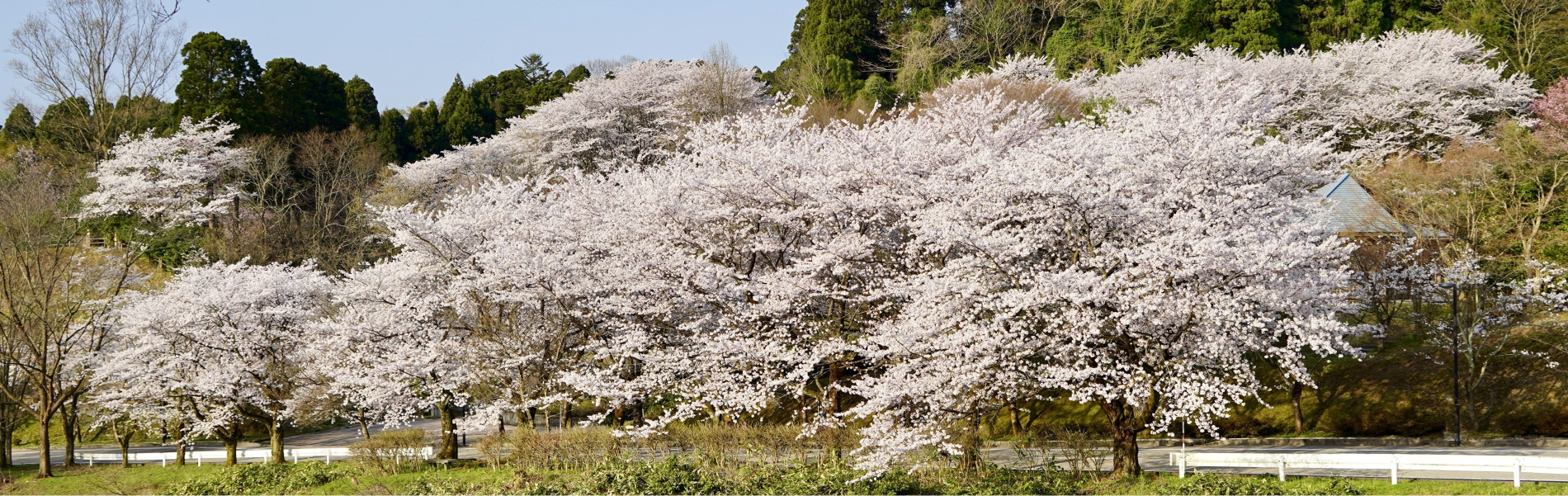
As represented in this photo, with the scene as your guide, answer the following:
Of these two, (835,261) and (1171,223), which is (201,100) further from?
(1171,223)

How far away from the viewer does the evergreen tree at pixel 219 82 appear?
1753 inches

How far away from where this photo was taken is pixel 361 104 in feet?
188

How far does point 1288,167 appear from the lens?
15250mm

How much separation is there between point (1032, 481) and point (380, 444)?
1353 centimetres

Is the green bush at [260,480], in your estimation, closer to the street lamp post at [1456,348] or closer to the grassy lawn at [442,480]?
the grassy lawn at [442,480]

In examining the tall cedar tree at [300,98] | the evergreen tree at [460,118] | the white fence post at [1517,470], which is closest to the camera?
the white fence post at [1517,470]

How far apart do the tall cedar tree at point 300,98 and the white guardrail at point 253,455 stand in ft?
70.5

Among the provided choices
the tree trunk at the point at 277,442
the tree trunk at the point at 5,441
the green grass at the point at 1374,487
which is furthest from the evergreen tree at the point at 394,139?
the green grass at the point at 1374,487

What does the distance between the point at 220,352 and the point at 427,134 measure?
36.7m

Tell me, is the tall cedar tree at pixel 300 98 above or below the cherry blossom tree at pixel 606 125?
above

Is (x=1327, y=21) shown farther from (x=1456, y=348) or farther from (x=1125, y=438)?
(x=1125, y=438)

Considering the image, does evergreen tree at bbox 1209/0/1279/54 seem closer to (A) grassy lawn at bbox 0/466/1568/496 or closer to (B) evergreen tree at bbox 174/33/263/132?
(A) grassy lawn at bbox 0/466/1568/496

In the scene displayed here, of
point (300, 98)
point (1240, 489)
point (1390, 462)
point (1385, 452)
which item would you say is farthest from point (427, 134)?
point (1390, 462)

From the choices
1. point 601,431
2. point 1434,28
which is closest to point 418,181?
point 601,431
